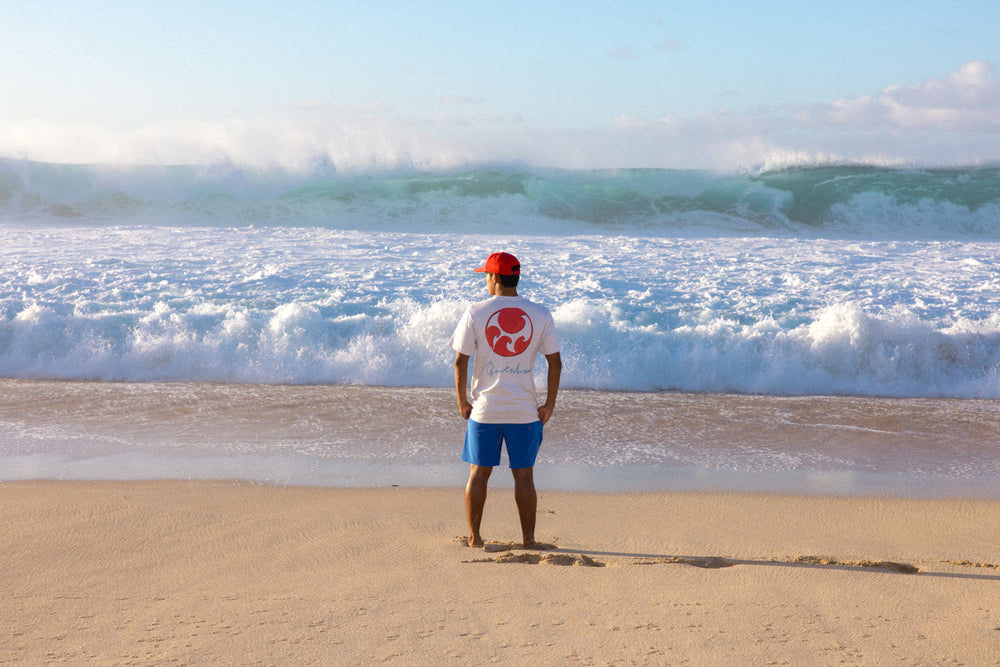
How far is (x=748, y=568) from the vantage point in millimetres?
3146

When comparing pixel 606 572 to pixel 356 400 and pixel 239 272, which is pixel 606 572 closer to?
pixel 356 400

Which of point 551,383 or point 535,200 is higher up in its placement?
point 535,200

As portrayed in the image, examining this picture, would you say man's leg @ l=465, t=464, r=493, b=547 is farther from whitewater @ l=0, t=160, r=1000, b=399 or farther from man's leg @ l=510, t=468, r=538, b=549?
whitewater @ l=0, t=160, r=1000, b=399

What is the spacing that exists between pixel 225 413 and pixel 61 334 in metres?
3.37

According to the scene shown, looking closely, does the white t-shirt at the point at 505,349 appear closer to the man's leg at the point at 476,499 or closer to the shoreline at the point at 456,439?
the man's leg at the point at 476,499

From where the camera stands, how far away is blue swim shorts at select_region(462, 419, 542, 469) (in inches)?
137

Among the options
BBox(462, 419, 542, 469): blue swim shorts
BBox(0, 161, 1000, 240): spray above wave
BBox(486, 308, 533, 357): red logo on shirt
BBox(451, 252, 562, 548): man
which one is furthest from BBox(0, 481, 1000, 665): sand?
BBox(0, 161, 1000, 240): spray above wave

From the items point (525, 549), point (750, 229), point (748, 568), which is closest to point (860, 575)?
point (748, 568)

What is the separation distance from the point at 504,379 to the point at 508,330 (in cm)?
22

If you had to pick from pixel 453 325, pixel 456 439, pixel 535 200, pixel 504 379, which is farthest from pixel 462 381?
pixel 535 200

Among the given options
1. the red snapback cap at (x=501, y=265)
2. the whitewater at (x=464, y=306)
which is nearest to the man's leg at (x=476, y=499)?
the red snapback cap at (x=501, y=265)

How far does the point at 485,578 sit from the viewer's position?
2.96m

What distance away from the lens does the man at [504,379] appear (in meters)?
3.38

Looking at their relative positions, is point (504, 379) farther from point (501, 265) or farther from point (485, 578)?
point (485, 578)
